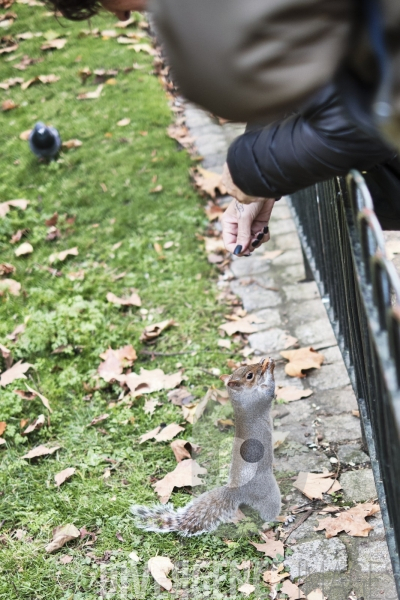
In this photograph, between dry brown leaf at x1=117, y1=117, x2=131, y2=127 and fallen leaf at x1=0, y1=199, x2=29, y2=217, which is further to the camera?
dry brown leaf at x1=117, y1=117, x2=131, y2=127

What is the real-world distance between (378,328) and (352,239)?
1.42ft

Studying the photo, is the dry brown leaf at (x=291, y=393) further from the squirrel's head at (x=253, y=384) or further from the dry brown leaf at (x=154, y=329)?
the dry brown leaf at (x=154, y=329)

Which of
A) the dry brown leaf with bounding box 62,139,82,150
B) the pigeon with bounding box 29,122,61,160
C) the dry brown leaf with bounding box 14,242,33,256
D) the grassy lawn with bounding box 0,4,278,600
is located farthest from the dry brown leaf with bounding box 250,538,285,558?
the dry brown leaf with bounding box 62,139,82,150

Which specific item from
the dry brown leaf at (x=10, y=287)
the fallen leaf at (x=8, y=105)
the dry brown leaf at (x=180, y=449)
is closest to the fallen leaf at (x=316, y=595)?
the dry brown leaf at (x=180, y=449)

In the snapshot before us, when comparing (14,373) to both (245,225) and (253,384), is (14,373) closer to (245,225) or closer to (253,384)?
(253,384)

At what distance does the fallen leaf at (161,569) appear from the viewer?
2488 mm

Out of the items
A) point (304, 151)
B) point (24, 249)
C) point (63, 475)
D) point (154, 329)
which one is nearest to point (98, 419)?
point (63, 475)

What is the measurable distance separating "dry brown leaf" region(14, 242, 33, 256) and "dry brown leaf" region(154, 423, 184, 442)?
6.63 feet

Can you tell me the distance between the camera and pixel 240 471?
266 centimetres

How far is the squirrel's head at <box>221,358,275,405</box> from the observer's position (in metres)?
2.71

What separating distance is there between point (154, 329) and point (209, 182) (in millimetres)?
1496

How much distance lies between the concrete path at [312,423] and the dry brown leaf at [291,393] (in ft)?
0.07

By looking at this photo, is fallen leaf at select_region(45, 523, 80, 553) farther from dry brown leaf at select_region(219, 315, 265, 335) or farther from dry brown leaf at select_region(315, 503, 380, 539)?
dry brown leaf at select_region(219, 315, 265, 335)

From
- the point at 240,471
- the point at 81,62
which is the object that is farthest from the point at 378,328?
the point at 81,62
